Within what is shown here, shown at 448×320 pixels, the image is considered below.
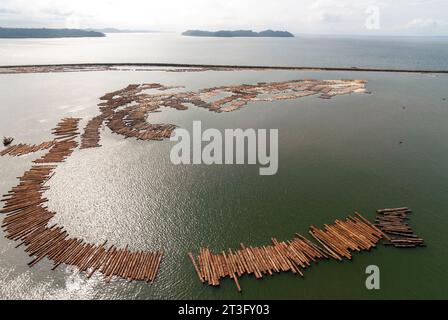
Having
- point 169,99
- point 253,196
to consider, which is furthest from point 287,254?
point 169,99

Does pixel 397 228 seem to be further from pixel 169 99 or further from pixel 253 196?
pixel 169 99

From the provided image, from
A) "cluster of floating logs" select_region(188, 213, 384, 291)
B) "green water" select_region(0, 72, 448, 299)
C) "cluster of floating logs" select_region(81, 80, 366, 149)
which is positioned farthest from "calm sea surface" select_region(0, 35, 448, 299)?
"cluster of floating logs" select_region(81, 80, 366, 149)

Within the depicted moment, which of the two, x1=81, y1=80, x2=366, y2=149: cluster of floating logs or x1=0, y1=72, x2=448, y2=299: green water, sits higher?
x1=81, y1=80, x2=366, y2=149: cluster of floating logs

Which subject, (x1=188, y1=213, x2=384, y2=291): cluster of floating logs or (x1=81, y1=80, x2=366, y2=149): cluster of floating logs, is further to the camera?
(x1=81, y1=80, x2=366, y2=149): cluster of floating logs

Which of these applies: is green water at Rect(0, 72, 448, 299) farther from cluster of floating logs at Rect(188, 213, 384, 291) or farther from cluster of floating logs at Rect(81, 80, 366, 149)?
cluster of floating logs at Rect(81, 80, 366, 149)

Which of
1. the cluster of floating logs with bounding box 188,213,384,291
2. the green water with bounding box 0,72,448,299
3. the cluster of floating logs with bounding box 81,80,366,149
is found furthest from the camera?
the cluster of floating logs with bounding box 81,80,366,149

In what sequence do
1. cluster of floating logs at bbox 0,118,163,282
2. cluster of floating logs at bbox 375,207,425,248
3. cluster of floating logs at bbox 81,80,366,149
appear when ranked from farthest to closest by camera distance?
cluster of floating logs at bbox 81,80,366,149
cluster of floating logs at bbox 375,207,425,248
cluster of floating logs at bbox 0,118,163,282

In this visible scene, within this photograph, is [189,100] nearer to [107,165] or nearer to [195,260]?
[107,165]

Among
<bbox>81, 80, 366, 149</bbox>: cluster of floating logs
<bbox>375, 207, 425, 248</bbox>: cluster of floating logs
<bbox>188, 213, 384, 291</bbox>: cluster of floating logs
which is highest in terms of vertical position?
<bbox>81, 80, 366, 149</bbox>: cluster of floating logs

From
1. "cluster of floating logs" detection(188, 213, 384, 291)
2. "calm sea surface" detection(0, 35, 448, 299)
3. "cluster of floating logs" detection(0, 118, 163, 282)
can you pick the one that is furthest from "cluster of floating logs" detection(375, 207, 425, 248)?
"cluster of floating logs" detection(0, 118, 163, 282)
